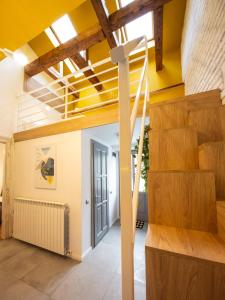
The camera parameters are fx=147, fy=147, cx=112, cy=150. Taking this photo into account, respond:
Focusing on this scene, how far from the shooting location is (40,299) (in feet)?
5.70

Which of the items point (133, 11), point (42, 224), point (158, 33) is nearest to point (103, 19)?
point (133, 11)

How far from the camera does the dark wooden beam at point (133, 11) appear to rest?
2256 millimetres

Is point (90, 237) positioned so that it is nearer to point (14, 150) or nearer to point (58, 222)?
point (58, 222)

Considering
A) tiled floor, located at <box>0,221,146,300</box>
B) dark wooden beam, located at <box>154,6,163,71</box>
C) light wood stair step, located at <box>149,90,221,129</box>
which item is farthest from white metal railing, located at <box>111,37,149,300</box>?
dark wooden beam, located at <box>154,6,163,71</box>

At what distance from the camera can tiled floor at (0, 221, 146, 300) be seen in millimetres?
1805

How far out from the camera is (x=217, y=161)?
3.10 feet

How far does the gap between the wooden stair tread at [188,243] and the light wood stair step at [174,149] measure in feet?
1.43

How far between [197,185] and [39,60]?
4.19 m

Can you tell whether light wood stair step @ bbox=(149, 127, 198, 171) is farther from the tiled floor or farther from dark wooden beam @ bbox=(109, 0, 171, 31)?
dark wooden beam @ bbox=(109, 0, 171, 31)

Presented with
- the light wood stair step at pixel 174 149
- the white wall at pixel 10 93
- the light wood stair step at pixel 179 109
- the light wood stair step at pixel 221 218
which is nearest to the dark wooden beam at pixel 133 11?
the light wood stair step at pixel 179 109

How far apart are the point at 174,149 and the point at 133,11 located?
256cm

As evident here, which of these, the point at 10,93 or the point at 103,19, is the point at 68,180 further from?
the point at 103,19

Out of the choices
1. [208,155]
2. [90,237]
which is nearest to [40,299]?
[90,237]

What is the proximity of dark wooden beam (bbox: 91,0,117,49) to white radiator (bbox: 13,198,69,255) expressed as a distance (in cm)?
319
